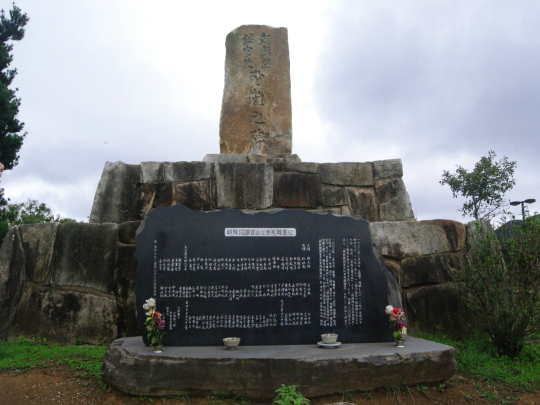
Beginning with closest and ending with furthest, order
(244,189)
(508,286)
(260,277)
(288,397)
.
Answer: (288,397), (260,277), (508,286), (244,189)

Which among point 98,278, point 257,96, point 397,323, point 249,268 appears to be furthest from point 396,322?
point 257,96

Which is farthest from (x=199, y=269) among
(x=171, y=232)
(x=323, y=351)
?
(x=323, y=351)

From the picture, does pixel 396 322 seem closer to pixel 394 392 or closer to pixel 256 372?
pixel 394 392

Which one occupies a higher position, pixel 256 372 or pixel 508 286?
pixel 508 286

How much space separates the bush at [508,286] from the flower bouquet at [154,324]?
114 inches

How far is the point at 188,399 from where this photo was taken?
122 inches

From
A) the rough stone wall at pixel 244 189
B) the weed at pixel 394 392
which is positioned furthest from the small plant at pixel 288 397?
the rough stone wall at pixel 244 189

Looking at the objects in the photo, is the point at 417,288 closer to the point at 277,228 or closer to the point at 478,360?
the point at 478,360

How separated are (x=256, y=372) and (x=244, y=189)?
2295 millimetres

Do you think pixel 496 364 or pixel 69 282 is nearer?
pixel 496 364

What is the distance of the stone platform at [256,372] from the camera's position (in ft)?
10.2

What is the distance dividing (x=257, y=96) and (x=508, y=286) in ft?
13.1

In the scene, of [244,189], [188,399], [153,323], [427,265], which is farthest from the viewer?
[244,189]

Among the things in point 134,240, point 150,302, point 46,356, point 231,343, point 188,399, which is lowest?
point 188,399
